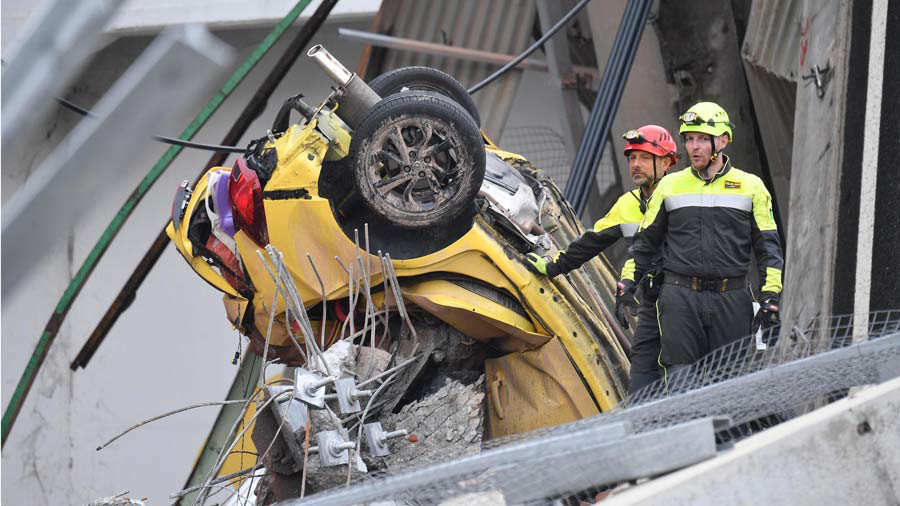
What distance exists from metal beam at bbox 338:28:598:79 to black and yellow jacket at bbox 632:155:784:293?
173 inches

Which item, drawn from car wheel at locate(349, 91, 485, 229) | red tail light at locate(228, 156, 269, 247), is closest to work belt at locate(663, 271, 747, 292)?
car wheel at locate(349, 91, 485, 229)

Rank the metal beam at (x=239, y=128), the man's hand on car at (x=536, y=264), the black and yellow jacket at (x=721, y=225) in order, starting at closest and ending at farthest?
the black and yellow jacket at (x=721, y=225), the man's hand on car at (x=536, y=264), the metal beam at (x=239, y=128)

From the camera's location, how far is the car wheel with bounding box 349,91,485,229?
16.2 ft

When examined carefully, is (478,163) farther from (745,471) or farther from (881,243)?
(745,471)

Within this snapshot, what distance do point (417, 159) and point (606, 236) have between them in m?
0.84

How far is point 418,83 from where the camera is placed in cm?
584

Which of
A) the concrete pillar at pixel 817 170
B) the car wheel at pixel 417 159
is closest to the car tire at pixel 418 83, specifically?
the car wheel at pixel 417 159

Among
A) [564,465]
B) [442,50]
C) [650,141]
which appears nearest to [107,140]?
[564,465]

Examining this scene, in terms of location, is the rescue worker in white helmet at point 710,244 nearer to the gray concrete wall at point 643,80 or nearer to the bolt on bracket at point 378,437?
the bolt on bracket at point 378,437

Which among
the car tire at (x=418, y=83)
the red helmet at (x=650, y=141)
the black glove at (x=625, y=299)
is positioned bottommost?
the black glove at (x=625, y=299)

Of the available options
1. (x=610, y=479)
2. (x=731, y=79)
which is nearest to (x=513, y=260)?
(x=610, y=479)

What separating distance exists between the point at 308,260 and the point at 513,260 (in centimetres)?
82

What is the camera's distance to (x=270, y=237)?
512 cm

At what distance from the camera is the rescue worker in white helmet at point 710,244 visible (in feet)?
16.1
